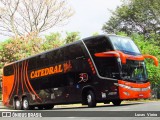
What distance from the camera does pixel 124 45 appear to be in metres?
21.9

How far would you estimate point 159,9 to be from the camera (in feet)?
191

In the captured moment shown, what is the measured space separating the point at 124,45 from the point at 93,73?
2283 mm

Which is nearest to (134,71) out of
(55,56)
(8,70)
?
(55,56)

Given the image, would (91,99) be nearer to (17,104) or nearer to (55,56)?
(55,56)

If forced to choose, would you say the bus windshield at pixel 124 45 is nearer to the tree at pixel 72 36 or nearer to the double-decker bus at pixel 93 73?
the double-decker bus at pixel 93 73

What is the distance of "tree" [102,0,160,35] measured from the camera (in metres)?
59.5

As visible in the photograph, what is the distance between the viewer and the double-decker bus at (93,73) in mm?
20922

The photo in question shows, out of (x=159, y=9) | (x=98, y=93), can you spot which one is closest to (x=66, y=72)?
(x=98, y=93)

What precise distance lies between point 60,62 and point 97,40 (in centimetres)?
320

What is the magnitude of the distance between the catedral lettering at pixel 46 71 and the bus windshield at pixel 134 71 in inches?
164

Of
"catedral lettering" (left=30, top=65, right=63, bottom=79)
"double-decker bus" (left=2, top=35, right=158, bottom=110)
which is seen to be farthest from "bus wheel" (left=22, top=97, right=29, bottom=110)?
"catedral lettering" (left=30, top=65, right=63, bottom=79)

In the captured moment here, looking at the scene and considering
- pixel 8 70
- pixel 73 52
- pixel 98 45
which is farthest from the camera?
pixel 8 70

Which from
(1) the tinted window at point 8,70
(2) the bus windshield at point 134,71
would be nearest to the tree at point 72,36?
(1) the tinted window at point 8,70

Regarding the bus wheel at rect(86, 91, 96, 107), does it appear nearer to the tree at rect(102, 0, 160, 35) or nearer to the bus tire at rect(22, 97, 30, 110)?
the bus tire at rect(22, 97, 30, 110)
